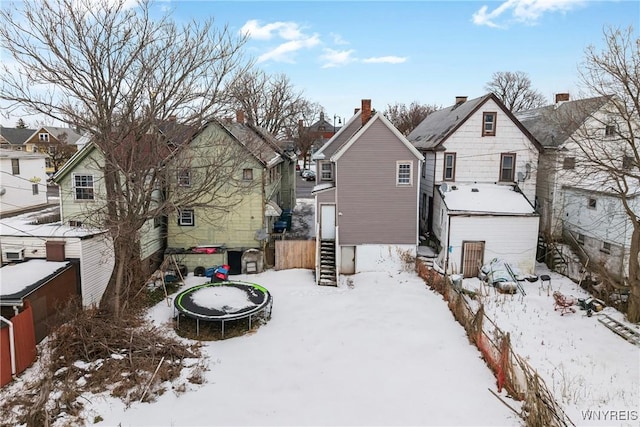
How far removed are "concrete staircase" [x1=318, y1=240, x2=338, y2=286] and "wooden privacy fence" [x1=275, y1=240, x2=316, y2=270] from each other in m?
0.66

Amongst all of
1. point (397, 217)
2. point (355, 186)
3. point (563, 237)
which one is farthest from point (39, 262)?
point (563, 237)

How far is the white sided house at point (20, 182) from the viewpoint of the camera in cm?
3400

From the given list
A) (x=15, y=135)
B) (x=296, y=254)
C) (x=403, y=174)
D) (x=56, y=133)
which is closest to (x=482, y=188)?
(x=403, y=174)

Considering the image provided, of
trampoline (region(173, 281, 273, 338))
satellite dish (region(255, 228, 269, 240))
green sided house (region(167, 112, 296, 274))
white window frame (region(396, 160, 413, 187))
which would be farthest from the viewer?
satellite dish (region(255, 228, 269, 240))

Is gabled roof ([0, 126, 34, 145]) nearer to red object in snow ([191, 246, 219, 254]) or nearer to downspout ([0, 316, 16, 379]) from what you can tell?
red object in snow ([191, 246, 219, 254])

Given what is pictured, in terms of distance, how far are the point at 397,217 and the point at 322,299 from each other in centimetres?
657

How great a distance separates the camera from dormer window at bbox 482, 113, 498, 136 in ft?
77.2

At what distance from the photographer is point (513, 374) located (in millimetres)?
11008

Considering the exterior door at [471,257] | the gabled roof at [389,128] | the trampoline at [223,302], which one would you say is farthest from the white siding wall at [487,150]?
the trampoline at [223,302]

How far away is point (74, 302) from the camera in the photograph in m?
15.5

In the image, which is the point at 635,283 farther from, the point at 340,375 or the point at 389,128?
the point at 340,375

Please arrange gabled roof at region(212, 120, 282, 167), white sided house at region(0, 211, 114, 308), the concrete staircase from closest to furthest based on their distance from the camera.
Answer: white sided house at region(0, 211, 114, 308)
the concrete staircase
gabled roof at region(212, 120, 282, 167)

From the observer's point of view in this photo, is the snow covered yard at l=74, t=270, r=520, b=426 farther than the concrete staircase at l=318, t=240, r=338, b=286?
No

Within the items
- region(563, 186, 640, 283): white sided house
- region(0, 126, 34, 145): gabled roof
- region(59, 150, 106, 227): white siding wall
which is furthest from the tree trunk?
region(0, 126, 34, 145): gabled roof
